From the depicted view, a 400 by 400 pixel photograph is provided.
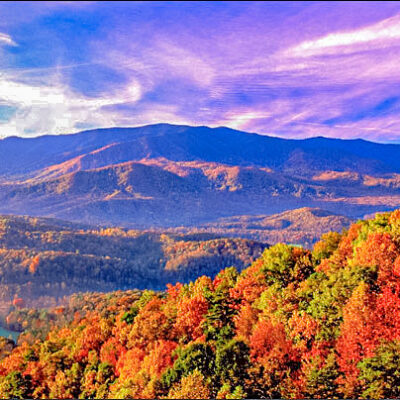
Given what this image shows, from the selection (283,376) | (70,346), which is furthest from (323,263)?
(70,346)

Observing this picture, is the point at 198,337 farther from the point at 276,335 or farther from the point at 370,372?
the point at 370,372

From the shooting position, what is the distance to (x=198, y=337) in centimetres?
2772

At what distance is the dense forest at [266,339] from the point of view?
73.8 ft

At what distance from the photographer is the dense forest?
22484 mm

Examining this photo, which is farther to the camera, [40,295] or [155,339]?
[40,295]

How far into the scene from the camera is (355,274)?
84.4ft

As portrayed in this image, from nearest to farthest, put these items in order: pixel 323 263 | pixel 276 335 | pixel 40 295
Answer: pixel 276 335 → pixel 323 263 → pixel 40 295

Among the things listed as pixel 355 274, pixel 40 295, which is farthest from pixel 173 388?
pixel 40 295

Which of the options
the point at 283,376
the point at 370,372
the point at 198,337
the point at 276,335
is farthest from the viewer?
the point at 198,337

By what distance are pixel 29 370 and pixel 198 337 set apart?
11492 mm

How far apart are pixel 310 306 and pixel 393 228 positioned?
21.9 ft

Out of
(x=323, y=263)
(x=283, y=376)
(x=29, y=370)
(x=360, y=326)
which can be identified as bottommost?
(x=29, y=370)

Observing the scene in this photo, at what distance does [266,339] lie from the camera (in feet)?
81.3

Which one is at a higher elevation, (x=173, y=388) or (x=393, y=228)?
(x=393, y=228)
